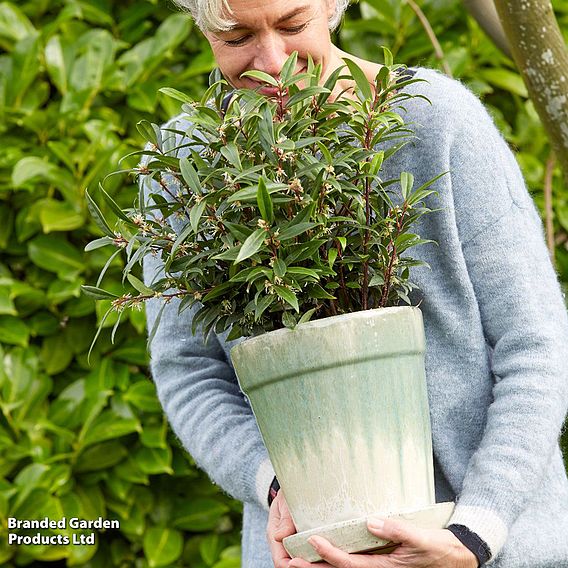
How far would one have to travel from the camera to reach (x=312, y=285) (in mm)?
1322

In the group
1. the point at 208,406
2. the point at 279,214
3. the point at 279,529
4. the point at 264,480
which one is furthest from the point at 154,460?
the point at 279,214

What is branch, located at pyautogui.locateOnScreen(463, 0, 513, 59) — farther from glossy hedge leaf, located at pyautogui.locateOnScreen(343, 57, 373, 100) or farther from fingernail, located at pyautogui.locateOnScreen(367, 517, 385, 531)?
fingernail, located at pyautogui.locateOnScreen(367, 517, 385, 531)

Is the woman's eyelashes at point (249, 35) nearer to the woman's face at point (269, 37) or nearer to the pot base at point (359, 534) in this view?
the woman's face at point (269, 37)

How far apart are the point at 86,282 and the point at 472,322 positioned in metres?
1.50

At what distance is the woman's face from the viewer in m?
1.52

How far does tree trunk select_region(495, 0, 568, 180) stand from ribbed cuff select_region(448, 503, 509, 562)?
858 millimetres

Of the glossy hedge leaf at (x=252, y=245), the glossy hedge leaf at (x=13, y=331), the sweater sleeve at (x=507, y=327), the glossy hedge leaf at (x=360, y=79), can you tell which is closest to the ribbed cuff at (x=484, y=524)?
the sweater sleeve at (x=507, y=327)

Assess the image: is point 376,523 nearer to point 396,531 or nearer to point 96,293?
point 396,531

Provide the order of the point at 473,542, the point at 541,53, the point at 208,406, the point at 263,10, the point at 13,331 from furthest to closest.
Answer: the point at 13,331 → the point at 541,53 → the point at 208,406 → the point at 263,10 → the point at 473,542

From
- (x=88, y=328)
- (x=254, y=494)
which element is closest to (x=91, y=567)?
(x=88, y=328)

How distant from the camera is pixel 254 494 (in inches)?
65.6

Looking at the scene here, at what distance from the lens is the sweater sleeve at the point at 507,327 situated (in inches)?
56.1

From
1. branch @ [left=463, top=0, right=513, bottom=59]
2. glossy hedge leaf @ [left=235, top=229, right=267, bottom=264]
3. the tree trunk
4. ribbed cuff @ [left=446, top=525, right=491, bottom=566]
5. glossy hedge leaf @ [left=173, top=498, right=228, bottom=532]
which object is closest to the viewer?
glossy hedge leaf @ [left=235, top=229, right=267, bottom=264]

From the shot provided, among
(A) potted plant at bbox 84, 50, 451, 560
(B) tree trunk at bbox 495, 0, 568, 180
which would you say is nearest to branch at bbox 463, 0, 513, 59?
(B) tree trunk at bbox 495, 0, 568, 180
